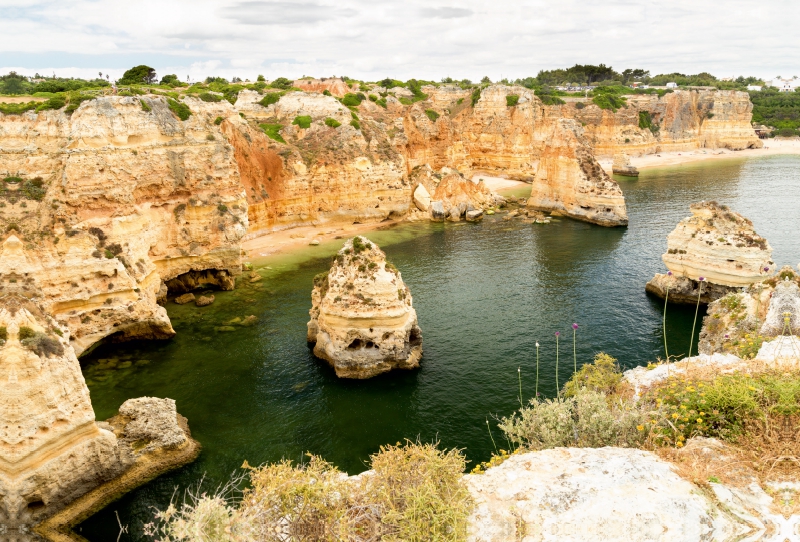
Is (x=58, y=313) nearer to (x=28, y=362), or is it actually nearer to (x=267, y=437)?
(x=28, y=362)

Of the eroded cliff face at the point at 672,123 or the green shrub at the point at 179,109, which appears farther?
the eroded cliff face at the point at 672,123

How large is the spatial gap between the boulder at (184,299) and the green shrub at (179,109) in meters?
12.0

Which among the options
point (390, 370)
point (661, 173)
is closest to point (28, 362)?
point (390, 370)

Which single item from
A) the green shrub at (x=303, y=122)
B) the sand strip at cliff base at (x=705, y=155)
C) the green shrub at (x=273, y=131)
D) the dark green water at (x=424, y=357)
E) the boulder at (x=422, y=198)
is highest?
the green shrub at (x=303, y=122)

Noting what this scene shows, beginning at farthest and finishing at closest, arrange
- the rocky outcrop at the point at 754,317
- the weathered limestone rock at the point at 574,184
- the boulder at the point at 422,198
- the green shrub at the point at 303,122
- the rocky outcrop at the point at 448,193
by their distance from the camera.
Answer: the boulder at the point at 422,198 < the rocky outcrop at the point at 448,193 < the green shrub at the point at 303,122 < the weathered limestone rock at the point at 574,184 < the rocky outcrop at the point at 754,317

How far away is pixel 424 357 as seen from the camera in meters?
28.6

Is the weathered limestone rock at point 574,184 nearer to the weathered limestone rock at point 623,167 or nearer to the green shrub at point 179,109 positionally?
the weathered limestone rock at point 623,167

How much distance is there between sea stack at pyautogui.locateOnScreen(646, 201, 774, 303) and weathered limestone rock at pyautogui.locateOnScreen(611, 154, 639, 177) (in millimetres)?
60978

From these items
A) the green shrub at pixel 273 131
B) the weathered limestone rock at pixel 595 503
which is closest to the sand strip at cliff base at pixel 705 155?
the green shrub at pixel 273 131

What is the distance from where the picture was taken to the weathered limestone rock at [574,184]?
57.7m

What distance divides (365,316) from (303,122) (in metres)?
39.7

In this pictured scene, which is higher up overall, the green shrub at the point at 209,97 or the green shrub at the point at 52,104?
the green shrub at the point at 209,97

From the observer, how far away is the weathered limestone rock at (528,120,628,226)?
5766 centimetres

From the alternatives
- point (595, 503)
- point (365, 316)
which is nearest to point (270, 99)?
point (365, 316)
